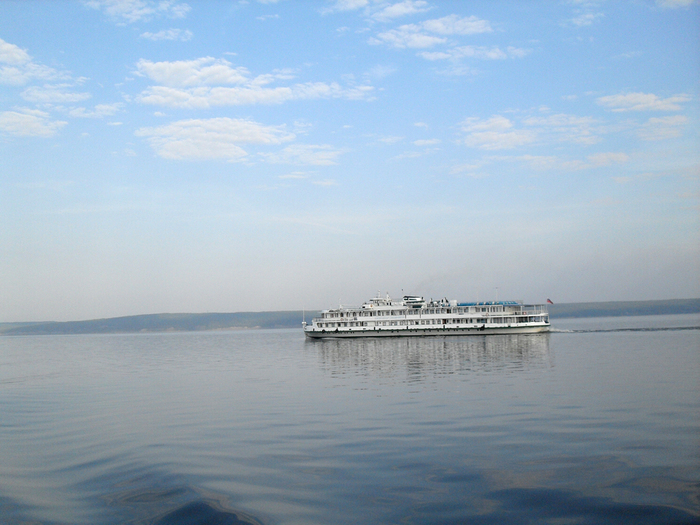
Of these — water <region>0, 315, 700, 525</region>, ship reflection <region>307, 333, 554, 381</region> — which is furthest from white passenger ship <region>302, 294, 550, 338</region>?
water <region>0, 315, 700, 525</region>

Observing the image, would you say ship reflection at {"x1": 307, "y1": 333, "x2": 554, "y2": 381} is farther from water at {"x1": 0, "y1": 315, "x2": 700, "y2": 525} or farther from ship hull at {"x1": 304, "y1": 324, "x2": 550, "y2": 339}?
ship hull at {"x1": 304, "y1": 324, "x2": 550, "y2": 339}

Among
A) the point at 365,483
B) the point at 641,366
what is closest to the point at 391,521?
the point at 365,483

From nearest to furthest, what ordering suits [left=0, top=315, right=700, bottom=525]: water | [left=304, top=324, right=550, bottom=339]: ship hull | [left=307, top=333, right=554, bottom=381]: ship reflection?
[left=0, top=315, right=700, bottom=525]: water
[left=307, top=333, right=554, bottom=381]: ship reflection
[left=304, top=324, right=550, bottom=339]: ship hull

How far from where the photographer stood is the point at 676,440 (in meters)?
24.3

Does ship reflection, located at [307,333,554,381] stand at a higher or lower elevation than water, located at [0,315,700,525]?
lower

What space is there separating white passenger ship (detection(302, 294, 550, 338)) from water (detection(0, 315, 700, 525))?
76.3 m

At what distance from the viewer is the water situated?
1694 centimetres

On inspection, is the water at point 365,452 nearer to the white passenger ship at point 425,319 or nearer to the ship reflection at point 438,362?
the ship reflection at point 438,362

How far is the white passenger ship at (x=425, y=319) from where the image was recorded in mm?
125688

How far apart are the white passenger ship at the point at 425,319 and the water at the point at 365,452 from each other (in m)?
76.3

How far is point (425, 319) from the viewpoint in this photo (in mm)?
128875

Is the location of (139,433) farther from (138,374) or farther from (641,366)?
(641,366)

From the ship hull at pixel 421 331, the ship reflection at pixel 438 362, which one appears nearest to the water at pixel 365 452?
the ship reflection at pixel 438 362

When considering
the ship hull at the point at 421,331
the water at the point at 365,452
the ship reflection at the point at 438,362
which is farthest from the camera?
the ship hull at the point at 421,331
